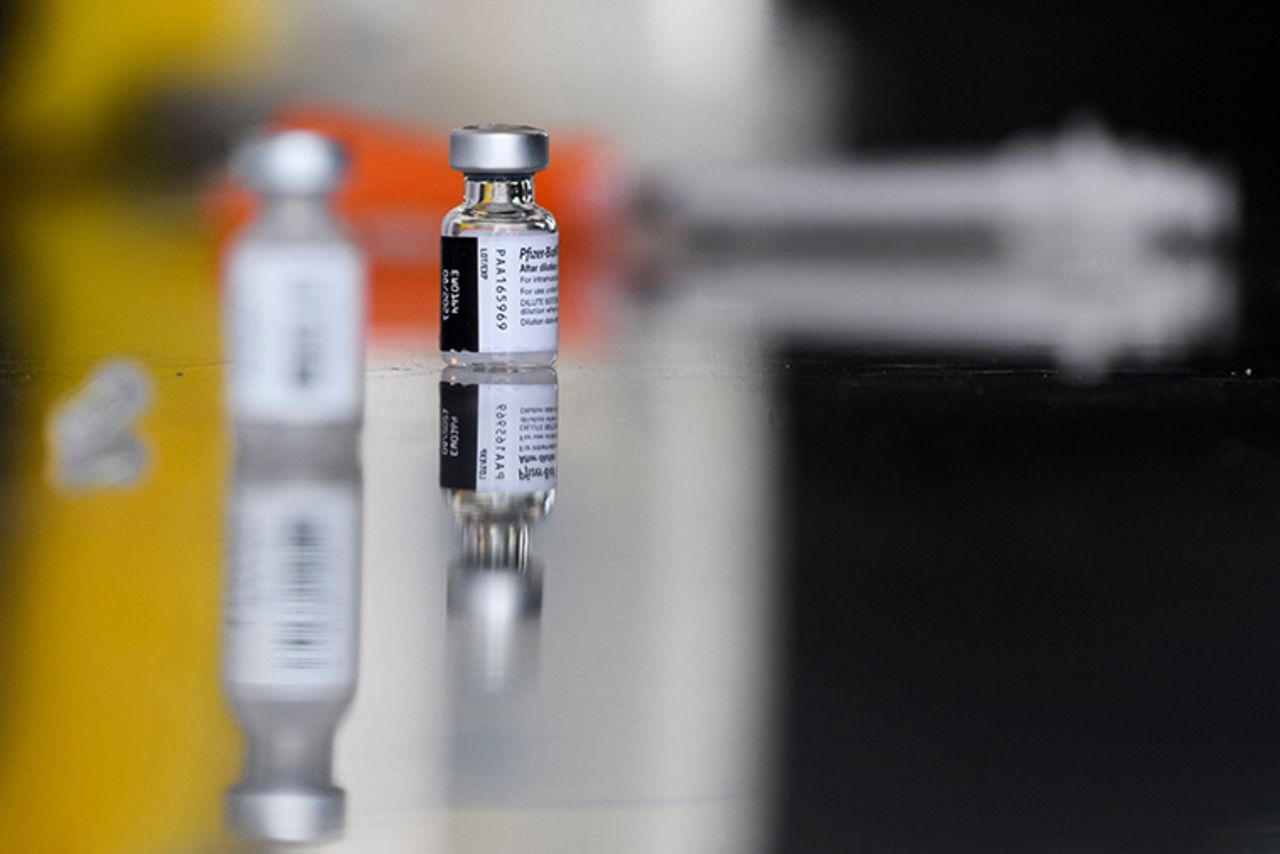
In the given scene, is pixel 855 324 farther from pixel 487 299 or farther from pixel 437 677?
pixel 437 677

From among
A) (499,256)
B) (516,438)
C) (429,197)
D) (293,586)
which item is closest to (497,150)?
(499,256)

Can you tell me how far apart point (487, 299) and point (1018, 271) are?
45.0 inches

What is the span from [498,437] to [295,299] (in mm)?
142

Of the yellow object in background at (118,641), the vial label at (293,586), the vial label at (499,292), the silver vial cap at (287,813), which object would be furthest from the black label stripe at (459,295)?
the silver vial cap at (287,813)

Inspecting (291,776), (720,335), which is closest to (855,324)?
(720,335)

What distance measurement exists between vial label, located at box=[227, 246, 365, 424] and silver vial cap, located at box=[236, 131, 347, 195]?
3 centimetres

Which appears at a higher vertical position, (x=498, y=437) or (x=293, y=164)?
(x=293, y=164)

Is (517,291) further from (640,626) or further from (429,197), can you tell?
(429,197)

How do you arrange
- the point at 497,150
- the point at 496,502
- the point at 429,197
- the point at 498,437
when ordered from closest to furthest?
the point at 496,502 → the point at 498,437 → the point at 497,150 → the point at 429,197

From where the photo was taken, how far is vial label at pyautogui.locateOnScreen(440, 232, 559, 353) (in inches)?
47.9

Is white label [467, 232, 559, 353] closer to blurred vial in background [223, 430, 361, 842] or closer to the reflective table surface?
the reflective table surface

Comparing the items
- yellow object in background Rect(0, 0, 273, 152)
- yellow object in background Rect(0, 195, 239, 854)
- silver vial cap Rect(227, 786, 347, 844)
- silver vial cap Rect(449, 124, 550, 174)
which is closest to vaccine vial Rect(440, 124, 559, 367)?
silver vial cap Rect(449, 124, 550, 174)

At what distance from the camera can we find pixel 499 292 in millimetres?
1236

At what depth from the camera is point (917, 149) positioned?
3.04 m
